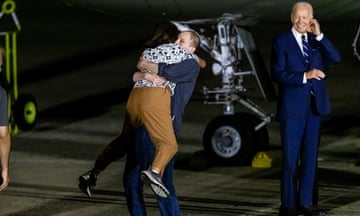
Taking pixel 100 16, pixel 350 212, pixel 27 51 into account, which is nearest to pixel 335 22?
pixel 350 212

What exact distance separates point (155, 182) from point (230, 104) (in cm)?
399

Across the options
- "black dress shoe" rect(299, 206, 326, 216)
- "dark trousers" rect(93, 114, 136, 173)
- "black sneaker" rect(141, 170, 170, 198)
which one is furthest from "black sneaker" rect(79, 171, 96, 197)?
"black dress shoe" rect(299, 206, 326, 216)

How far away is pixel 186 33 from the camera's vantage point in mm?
8008

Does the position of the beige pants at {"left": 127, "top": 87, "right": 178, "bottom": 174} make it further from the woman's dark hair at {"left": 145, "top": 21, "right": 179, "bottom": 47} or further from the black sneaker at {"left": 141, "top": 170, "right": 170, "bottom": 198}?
the woman's dark hair at {"left": 145, "top": 21, "right": 179, "bottom": 47}

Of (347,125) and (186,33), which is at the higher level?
(186,33)

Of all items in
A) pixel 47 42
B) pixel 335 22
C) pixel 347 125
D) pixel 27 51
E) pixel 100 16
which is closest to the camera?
pixel 335 22

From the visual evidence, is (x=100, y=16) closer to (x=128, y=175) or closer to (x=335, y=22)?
(x=335, y=22)

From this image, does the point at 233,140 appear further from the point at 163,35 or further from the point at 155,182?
the point at 155,182

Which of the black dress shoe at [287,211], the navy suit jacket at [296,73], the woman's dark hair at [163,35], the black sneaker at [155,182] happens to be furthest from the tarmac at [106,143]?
the woman's dark hair at [163,35]

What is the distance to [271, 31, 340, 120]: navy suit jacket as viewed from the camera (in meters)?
8.72

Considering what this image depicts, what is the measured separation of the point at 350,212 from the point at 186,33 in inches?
80.6

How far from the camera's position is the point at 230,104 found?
37.9 ft

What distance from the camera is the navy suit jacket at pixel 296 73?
343 inches

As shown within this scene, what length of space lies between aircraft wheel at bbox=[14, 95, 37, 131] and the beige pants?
5.92 metres
